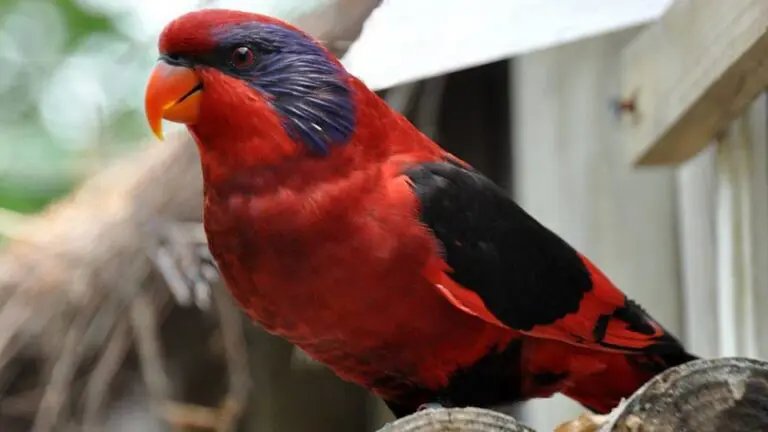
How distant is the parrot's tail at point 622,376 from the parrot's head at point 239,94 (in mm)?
295

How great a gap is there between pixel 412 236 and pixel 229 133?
15 cm

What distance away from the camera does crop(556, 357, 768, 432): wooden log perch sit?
0.44 meters

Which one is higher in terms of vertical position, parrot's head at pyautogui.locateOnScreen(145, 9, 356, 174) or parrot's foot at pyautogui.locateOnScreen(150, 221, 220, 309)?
parrot's head at pyautogui.locateOnScreen(145, 9, 356, 174)

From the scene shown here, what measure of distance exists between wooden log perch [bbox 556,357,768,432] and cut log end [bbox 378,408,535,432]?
55 millimetres

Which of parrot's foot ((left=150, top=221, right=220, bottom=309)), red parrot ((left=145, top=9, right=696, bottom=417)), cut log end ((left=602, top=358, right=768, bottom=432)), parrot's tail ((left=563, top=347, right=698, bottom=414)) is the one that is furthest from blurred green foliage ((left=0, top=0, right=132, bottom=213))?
cut log end ((left=602, top=358, right=768, bottom=432))

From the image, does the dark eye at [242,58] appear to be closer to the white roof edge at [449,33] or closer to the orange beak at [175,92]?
the orange beak at [175,92]

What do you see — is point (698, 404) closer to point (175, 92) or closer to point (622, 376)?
point (622, 376)

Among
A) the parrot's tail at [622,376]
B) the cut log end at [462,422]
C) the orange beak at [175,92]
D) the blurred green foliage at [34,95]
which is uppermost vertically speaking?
the orange beak at [175,92]

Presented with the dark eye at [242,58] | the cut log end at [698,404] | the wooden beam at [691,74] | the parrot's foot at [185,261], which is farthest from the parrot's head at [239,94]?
the parrot's foot at [185,261]

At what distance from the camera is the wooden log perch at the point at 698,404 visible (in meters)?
0.44

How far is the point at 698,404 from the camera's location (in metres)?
0.44

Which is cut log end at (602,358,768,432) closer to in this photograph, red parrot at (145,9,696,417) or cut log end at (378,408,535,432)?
cut log end at (378,408,535,432)

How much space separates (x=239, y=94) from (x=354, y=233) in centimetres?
13

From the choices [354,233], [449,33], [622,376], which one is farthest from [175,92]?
[622,376]
